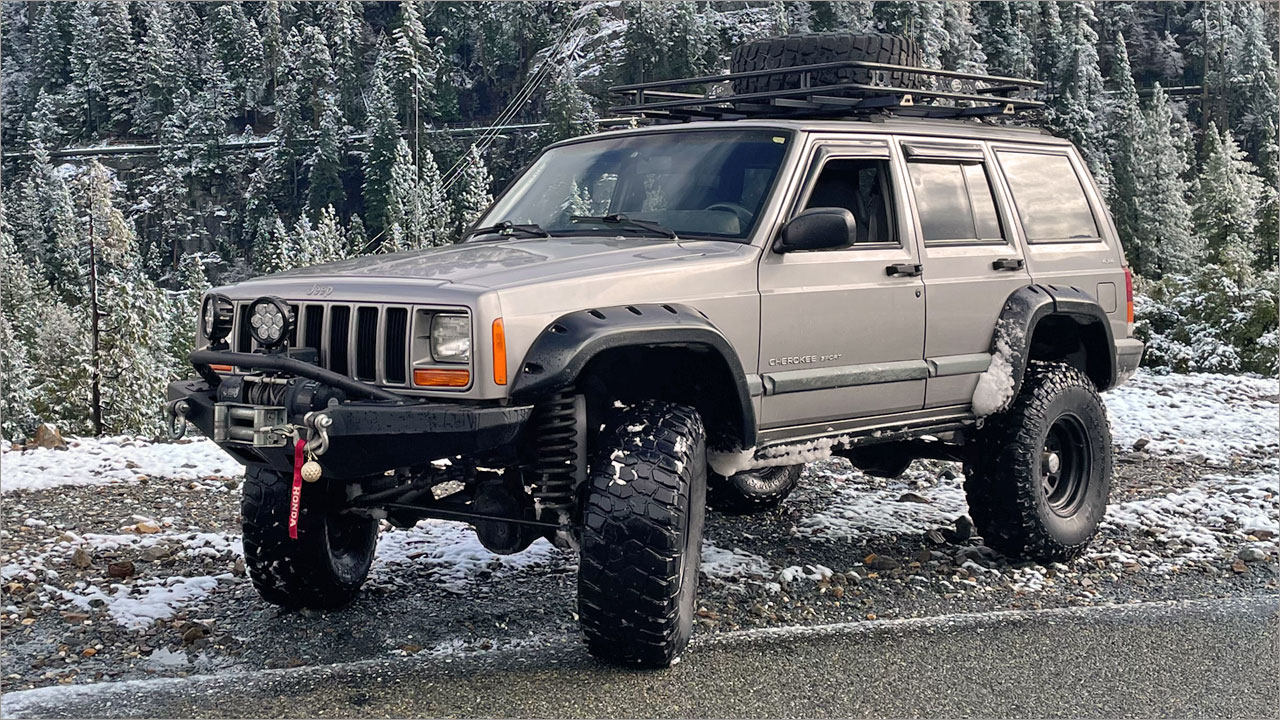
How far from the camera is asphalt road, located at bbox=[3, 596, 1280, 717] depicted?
4348 millimetres

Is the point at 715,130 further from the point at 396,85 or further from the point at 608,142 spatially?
the point at 396,85

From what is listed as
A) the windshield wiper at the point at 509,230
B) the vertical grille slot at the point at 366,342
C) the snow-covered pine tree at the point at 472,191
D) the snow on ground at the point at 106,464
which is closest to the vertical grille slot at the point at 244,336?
the vertical grille slot at the point at 366,342

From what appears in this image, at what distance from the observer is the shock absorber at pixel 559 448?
4.69 meters

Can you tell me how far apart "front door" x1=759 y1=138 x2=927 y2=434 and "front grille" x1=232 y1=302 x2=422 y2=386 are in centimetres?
163

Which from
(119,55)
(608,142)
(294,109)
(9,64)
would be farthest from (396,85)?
(608,142)

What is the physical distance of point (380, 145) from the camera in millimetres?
96812

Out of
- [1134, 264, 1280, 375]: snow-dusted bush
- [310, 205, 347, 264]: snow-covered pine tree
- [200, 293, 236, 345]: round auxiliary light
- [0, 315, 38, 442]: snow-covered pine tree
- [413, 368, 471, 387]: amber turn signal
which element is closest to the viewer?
[413, 368, 471, 387]: amber turn signal

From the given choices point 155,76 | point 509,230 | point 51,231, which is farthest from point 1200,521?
point 155,76

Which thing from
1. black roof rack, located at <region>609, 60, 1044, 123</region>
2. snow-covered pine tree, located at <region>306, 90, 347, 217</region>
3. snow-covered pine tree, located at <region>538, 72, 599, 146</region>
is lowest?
snow-covered pine tree, located at <region>306, 90, 347, 217</region>

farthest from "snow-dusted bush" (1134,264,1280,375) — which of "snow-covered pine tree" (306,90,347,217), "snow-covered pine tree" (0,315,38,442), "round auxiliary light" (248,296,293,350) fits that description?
"snow-covered pine tree" (306,90,347,217)

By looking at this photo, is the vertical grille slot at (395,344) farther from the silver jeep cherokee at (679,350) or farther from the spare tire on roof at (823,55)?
the spare tire on roof at (823,55)

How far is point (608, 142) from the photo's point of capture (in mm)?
6312

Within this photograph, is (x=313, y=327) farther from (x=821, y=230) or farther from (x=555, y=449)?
(x=821, y=230)

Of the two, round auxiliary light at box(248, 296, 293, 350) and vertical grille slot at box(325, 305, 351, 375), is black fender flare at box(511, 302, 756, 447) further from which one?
round auxiliary light at box(248, 296, 293, 350)
